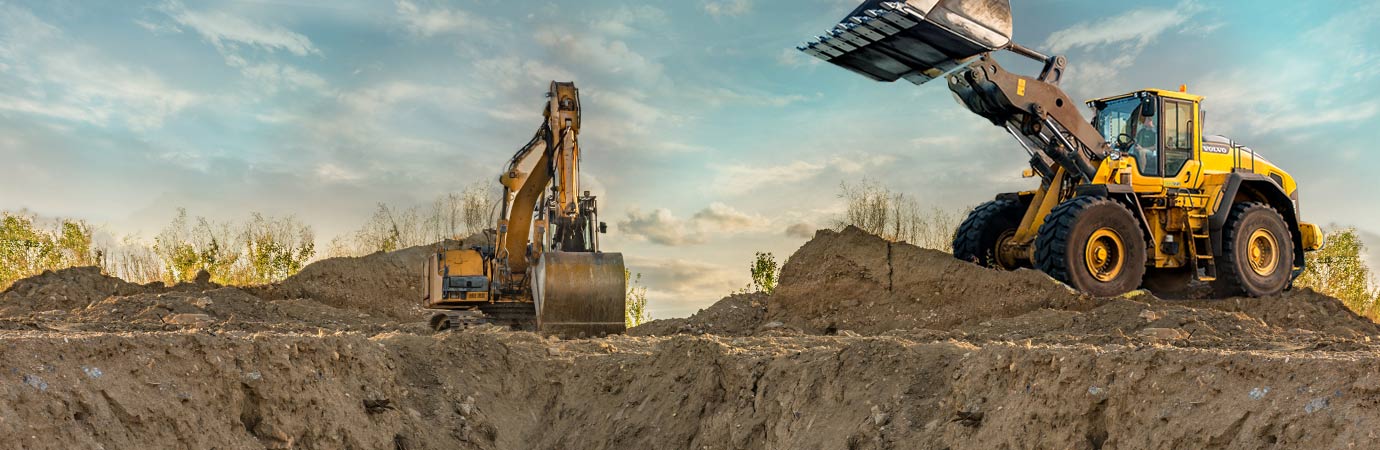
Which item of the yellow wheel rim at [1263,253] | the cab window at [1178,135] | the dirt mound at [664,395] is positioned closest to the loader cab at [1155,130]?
the cab window at [1178,135]

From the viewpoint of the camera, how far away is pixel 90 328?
9.78 metres

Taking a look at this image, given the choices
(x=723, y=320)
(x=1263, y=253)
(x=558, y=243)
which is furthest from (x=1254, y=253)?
(x=558, y=243)

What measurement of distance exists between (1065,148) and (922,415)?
6978mm

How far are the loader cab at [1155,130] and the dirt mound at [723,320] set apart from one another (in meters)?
4.66

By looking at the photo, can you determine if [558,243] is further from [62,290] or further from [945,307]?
[62,290]

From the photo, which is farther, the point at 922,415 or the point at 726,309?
the point at 726,309

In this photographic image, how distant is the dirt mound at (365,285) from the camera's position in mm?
16047

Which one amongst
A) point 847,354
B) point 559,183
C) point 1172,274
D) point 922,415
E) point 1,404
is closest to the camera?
point 1,404

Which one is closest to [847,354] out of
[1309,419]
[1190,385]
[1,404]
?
[1190,385]

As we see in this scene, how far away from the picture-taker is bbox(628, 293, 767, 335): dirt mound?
484 inches

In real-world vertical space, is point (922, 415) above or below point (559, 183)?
below

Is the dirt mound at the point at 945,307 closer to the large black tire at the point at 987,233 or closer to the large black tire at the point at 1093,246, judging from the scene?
the large black tire at the point at 1093,246

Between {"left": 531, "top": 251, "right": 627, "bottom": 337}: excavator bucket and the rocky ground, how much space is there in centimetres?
42

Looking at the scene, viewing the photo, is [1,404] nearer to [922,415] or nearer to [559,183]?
[922,415]
